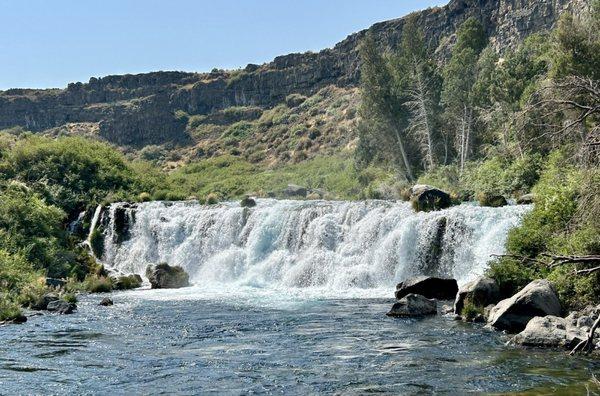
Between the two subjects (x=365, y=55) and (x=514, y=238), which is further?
(x=365, y=55)

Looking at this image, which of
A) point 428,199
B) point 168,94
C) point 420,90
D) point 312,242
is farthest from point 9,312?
point 168,94

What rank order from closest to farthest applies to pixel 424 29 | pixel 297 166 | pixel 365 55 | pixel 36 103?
pixel 365 55, pixel 297 166, pixel 424 29, pixel 36 103

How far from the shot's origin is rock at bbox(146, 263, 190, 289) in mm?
32812

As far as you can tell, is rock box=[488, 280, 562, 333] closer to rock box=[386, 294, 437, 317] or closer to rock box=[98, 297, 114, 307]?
rock box=[386, 294, 437, 317]

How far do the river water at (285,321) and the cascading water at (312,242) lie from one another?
0.08 metres

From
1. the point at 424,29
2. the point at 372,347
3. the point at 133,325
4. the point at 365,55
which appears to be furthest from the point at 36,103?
the point at 372,347

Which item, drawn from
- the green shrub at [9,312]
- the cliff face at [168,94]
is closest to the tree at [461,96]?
the green shrub at [9,312]

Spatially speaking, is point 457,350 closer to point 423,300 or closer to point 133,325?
point 423,300

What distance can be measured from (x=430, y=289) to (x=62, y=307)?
14.9 m

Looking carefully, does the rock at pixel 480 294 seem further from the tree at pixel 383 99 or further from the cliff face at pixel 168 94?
the cliff face at pixel 168 94

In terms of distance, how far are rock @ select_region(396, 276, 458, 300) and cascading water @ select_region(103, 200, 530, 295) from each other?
1.83 meters

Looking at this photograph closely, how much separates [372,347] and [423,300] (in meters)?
5.24

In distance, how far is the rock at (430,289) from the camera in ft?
76.6

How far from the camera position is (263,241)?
117ft
